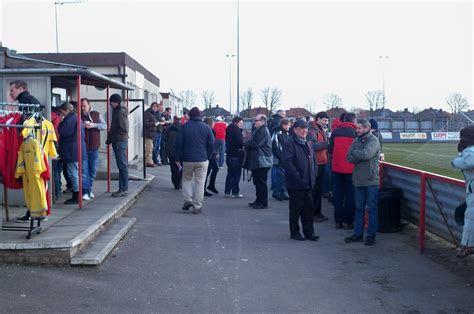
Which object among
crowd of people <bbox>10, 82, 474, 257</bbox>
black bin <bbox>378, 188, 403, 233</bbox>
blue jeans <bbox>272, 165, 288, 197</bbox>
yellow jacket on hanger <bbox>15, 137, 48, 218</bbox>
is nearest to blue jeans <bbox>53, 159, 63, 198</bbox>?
crowd of people <bbox>10, 82, 474, 257</bbox>

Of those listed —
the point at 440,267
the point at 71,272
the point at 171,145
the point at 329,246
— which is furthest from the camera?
the point at 171,145

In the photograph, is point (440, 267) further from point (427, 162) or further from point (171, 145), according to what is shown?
point (427, 162)

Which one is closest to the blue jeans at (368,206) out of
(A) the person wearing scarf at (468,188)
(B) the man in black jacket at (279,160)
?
(A) the person wearing scarf at (468,188)

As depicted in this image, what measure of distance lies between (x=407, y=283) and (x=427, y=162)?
2210cm

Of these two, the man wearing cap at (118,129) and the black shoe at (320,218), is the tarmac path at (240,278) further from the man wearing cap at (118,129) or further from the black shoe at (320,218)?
the man wearing cap at (118,129)

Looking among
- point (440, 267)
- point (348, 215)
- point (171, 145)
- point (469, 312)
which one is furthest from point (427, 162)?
point (469, 312)

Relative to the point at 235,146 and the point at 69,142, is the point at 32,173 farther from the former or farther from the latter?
the point at 235,146

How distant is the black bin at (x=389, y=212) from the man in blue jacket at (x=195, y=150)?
3.23 meters

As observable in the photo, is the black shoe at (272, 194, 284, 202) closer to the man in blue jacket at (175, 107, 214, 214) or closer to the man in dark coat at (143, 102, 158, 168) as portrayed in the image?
the man in blue jacket at (175, 107, 214, 214)

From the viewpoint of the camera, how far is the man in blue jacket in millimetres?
11578

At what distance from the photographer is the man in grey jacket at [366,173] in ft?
31.0

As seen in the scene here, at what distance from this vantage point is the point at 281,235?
33.4 ft

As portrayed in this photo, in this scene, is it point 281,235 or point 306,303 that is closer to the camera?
point 306,303

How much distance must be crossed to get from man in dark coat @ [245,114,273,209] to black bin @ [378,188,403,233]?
312cm
